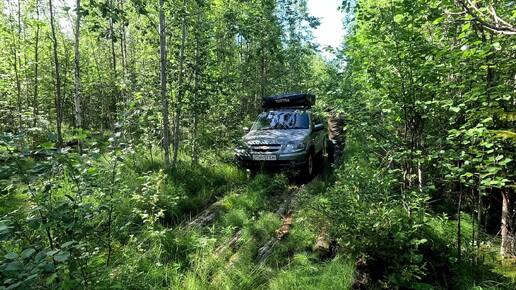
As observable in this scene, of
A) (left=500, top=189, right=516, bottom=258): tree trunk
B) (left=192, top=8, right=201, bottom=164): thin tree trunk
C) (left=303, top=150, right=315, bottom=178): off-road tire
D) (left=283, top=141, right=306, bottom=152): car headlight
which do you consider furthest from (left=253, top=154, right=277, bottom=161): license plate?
(left=500, top=189, right=516, bottom=258): tree trunk

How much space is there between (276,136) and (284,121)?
0.93m

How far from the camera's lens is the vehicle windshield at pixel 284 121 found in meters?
8.62

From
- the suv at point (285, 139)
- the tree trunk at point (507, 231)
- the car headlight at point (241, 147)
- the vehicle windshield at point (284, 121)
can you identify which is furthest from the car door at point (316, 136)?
the tree trunk at point (507, 231)

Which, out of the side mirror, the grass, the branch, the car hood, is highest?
the branch

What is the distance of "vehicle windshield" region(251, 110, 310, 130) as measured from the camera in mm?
8617

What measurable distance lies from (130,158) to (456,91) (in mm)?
7321

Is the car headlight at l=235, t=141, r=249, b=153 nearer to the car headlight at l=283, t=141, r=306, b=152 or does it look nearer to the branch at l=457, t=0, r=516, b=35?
the car headlight at l=283, t=141, r=306, b=152

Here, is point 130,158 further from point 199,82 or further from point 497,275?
point 497,275

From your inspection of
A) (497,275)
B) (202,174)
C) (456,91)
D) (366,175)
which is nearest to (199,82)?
(202,174)

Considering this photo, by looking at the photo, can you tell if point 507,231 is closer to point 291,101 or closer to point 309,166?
point 309,166

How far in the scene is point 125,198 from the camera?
5.43 meters

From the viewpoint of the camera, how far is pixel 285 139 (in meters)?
7.79

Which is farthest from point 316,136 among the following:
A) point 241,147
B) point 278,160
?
point 241,147

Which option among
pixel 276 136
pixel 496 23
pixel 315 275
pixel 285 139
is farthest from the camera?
pixel 276 136
